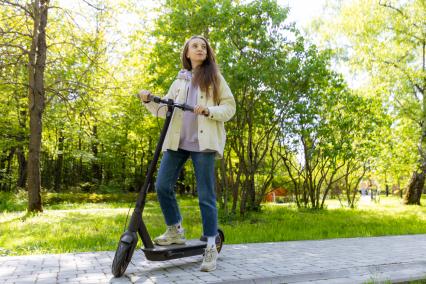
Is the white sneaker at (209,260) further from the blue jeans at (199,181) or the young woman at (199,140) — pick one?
the blue jeans at (199,181)

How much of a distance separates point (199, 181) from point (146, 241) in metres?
0.71

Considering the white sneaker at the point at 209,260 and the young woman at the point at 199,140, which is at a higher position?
the young woman at the point at 199,140

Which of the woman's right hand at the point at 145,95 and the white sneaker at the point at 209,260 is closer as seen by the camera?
the woman's right hand at the point at 145,95

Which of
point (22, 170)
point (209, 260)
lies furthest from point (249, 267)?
point (22, 170)

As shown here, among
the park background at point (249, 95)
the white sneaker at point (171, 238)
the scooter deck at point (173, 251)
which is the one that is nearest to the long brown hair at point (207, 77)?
the white sneaker at point (171, 238)

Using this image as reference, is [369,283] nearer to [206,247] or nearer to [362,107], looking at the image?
[206,247]

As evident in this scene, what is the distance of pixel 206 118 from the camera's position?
3934 millimetres

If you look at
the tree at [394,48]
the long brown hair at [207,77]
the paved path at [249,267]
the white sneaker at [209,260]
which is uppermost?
the tree at [394,48]

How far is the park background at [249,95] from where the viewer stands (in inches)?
343

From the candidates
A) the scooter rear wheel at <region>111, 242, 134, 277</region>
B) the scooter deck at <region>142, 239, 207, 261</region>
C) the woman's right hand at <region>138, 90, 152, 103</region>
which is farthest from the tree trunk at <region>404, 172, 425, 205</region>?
the scooter rear wheel at <region>111, 242, 134, 277</region>

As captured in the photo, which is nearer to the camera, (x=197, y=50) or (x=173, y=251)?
(x=173, y=251)

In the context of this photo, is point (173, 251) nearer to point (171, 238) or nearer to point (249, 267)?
point (171, 238)

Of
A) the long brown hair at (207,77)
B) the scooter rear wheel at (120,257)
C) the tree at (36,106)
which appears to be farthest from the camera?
the tree at (36,106)

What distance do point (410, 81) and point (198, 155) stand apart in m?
17.3
